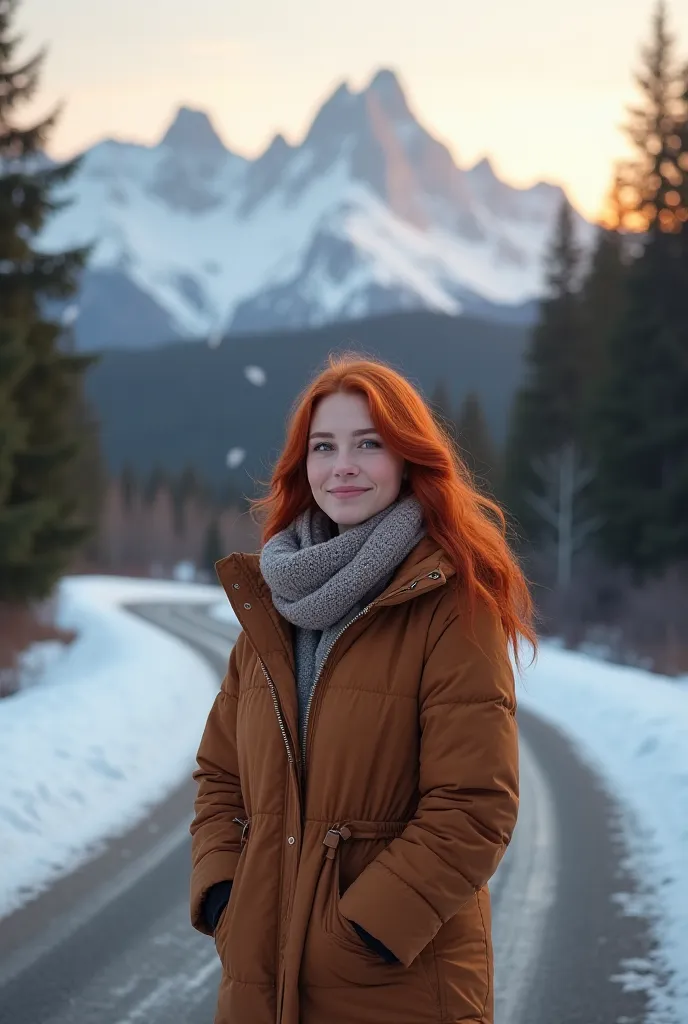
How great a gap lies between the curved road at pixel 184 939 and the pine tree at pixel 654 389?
20.0 meters

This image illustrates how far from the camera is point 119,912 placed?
5570 millimetres

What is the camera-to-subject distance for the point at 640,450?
27.4 m

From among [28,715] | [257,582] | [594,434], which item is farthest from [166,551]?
[257,582]

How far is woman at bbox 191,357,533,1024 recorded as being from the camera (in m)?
2.28

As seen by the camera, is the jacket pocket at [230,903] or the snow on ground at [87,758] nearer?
the jacket pocket at [230,903]

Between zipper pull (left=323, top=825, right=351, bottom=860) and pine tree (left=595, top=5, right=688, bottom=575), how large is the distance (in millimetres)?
24563

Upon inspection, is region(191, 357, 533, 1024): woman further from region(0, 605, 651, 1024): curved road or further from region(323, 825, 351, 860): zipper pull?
region(0, 605, 651, 1024): curved road

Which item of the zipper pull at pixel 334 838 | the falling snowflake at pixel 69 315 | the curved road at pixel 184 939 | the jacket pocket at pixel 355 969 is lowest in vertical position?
the curved road at pixel 184 939

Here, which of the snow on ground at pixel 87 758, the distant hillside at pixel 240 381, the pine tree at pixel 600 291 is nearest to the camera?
the snow on ground at pixel 87 758

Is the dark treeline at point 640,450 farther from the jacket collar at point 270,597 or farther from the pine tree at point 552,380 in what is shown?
the jacket collar at point 270,597

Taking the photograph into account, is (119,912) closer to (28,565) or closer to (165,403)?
(28,565)

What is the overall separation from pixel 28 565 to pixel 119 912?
1530 cm

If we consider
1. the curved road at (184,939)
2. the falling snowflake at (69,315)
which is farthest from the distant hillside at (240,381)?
the curved road at (184,939)

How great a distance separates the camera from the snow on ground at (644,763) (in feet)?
16.9
